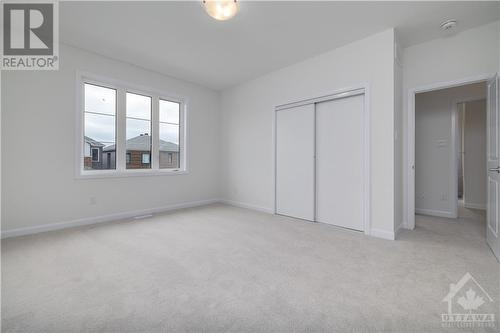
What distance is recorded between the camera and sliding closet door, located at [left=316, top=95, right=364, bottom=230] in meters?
3.27

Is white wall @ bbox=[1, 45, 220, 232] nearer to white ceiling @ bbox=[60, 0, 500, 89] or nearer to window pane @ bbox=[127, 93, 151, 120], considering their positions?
window pane @ bbox=[127, 93, 151, 120]

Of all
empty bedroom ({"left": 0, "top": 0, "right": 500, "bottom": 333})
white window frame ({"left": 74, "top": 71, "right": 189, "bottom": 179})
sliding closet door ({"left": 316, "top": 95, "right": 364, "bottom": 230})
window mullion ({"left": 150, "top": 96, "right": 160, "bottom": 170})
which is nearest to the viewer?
empty bedroom ({"left": 0, "top": 0, "right": 500, "bottom": 333})

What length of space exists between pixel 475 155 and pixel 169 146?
678 cm

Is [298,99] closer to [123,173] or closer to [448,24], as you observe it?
[448,24]

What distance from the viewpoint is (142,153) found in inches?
172

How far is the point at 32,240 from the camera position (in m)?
2.86

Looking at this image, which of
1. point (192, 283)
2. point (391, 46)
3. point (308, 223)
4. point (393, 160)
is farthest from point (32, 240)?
point (391, 46)

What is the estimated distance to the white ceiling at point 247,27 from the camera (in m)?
2.55

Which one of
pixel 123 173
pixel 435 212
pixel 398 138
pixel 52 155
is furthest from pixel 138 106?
pixel 435 212

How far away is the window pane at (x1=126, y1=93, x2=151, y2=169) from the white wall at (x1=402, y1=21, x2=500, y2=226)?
4.70 m

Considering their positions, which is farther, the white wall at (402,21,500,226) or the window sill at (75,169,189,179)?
the window sill at (75,169,189,179)

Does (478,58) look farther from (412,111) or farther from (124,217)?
(124,217)

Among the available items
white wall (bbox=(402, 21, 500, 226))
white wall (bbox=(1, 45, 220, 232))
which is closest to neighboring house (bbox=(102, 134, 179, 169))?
white wall (bbox=(1, 45, 220, 232))

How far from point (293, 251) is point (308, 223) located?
4.25 feet
